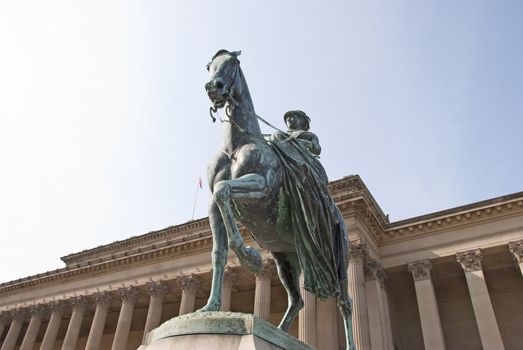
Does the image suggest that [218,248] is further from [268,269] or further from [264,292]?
[268,269]

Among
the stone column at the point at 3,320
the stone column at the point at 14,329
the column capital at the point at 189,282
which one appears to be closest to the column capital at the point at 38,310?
the stone column at the point at 14,329

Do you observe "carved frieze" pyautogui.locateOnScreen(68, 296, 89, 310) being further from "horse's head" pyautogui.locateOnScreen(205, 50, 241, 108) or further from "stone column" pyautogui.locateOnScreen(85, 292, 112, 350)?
"horse's head" pyautogui.locateOnScreen(205, 50, 241, 108)

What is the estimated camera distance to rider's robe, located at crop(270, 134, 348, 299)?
467 centimetres

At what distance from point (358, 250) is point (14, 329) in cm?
2946

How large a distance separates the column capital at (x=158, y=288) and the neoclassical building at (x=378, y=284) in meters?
0.07

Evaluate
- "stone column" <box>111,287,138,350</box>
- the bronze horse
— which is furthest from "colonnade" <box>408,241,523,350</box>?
the bronze horse

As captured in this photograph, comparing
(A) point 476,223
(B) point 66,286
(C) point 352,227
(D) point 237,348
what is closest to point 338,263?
(D) point 237,348

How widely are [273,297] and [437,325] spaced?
1157 centimetres

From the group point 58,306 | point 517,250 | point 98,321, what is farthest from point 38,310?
point 517,250

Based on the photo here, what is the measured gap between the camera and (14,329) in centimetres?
3625

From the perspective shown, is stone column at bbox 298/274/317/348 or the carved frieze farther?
the carved frieze

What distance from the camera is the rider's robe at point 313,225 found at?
467 centimetres

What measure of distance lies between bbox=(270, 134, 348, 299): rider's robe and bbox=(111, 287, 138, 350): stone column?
26851 mm

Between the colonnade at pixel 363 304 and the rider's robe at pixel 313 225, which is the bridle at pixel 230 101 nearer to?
the rider's robe at pixel 313 225
